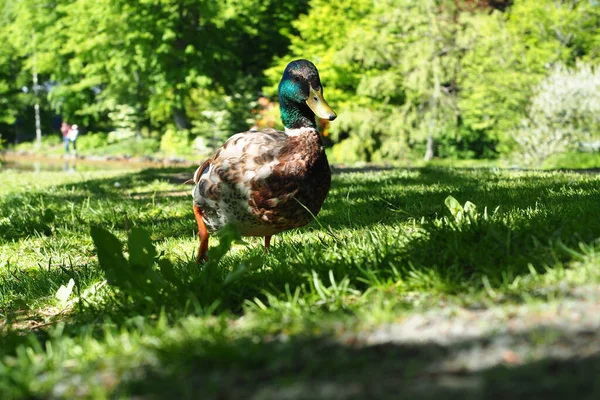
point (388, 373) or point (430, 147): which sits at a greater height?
point (388, 373)

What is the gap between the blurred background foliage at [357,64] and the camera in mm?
23500

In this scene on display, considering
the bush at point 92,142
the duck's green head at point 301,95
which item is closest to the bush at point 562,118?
the duck's green head at point 301,95

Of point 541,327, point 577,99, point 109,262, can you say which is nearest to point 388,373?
point 541,327

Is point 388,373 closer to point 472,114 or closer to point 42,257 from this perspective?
point 42,257

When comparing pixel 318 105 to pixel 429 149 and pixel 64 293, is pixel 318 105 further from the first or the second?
pixel 429 149

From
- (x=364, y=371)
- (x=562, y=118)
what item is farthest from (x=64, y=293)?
(x=562, y=118)

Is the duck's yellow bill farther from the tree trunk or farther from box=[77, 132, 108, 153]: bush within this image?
box=[77, 132, 108, 153]: bush

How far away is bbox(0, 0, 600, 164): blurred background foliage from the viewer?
23.5 meters

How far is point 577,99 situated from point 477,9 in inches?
421

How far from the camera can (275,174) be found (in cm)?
345

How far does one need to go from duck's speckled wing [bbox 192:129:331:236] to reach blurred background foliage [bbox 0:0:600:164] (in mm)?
17252

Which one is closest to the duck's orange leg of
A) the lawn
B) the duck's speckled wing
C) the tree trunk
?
the duck's speckled wing

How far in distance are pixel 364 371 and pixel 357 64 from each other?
90.1ft

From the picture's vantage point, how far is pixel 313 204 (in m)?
3.60
